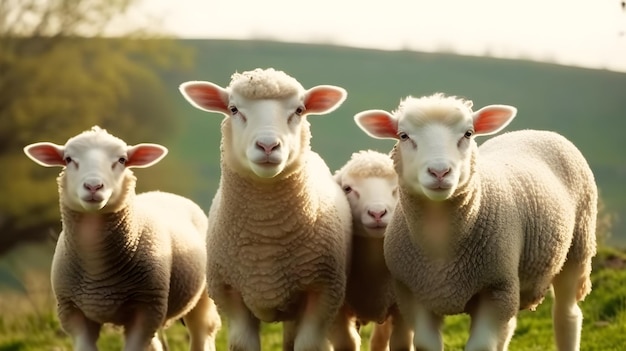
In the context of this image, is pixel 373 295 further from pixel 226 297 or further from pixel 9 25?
pixel 9 25

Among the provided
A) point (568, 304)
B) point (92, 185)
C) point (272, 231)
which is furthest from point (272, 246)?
point (568, 304)

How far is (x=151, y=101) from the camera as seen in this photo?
20.6 meters

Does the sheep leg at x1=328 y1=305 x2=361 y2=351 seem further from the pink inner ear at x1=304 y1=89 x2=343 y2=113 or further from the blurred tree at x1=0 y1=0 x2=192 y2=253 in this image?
the blurred tree at x1=0 y1=0 x2=192 y2=253

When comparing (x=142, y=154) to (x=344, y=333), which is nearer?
→ (x=142, y=154)

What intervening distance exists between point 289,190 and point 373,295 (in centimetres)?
129

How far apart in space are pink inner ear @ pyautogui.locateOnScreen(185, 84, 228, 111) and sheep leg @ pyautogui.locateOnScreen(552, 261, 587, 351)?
2544 millimetres

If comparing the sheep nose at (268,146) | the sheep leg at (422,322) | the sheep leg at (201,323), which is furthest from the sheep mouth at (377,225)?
the sheep leg at (201,323)

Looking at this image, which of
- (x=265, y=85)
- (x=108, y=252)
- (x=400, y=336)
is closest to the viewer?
(x=265, y=85)

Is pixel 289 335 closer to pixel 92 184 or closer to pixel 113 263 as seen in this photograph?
pixel 113 263

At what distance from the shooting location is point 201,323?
269 inches

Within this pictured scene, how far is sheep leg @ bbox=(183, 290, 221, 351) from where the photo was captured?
6.82m

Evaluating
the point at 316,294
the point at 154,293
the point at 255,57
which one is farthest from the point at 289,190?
the point at 255,57

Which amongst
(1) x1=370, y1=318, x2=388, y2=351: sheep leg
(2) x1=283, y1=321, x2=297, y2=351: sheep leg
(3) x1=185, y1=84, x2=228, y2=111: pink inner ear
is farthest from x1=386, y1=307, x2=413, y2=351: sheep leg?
(3) x1=185, y1=84, x2=228, y2=111: pink inner ear

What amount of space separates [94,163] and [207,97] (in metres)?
0.80
